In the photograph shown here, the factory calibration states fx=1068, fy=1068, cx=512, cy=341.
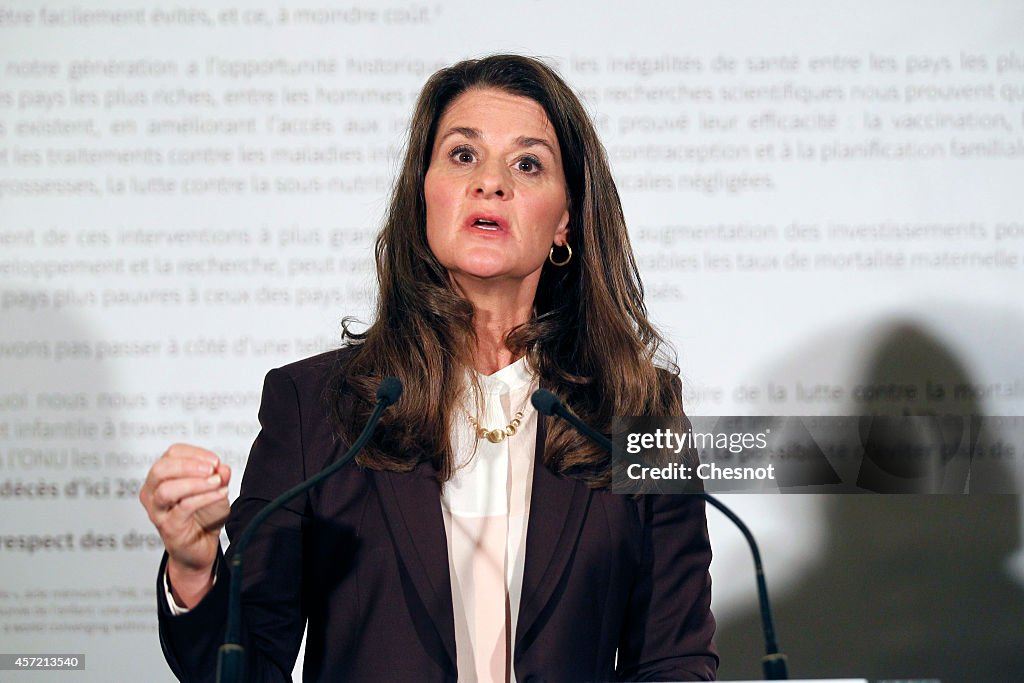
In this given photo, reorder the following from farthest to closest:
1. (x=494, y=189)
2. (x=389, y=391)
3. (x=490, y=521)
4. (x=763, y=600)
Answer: (x=494, y=189)
(x=490, y=521)
(x=389, y=391)
(x=763, y=600)

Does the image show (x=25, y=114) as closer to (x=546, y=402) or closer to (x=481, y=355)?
(x=481, y=355)

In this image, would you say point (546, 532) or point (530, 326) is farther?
point (530, 326)

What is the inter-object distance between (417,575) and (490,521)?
187mm

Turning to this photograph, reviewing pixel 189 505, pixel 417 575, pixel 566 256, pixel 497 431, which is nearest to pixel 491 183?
pixel 566 256

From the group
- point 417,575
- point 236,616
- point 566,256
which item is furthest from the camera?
point 566,256

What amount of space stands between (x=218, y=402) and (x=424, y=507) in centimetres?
77

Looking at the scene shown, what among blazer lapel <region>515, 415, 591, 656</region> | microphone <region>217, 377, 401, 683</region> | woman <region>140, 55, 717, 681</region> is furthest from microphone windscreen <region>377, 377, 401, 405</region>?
blazer lapel <region>515, 415, 591, 656</region>

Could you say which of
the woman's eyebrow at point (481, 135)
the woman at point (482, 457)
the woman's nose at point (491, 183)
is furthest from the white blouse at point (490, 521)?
the woman's eyebrow at point (481, 135)

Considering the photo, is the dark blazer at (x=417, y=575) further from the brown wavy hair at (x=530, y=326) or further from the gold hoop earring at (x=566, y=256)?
the gold hoop earring at (x=566, y=256)

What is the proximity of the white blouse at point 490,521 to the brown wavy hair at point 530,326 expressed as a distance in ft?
0.14

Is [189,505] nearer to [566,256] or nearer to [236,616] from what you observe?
[236,616]

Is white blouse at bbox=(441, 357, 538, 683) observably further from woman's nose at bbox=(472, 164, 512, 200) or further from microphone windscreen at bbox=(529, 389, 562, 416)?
microphone windscreen at bbox=(529, 389, 562, 416)

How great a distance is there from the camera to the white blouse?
174 centimetres

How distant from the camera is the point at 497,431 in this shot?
6.39 ft
